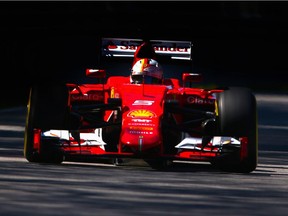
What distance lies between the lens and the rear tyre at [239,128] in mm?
13266

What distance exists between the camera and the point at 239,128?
13.3 metres

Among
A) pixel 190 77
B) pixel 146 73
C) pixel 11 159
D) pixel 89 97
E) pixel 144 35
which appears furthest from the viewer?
pixel 144 35

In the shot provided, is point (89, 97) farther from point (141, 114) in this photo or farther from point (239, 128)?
point (239, 128)

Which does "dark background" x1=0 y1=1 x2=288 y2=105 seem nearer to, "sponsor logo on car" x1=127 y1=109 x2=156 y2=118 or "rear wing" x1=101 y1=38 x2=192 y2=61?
"rear wing" x1=101 y1=38 x2=192 y2=61

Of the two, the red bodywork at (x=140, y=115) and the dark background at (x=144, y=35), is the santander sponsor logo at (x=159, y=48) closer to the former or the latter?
the red bodywork at (x=140, y=115)

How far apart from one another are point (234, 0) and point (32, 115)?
39.0 m

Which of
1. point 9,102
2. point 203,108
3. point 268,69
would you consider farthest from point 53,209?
point 268,69

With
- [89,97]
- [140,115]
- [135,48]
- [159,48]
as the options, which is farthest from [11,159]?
[159,48]

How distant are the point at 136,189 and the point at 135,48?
5.31m

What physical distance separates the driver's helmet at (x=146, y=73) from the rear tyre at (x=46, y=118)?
1.54 meters

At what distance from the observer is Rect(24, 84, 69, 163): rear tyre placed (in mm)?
13289


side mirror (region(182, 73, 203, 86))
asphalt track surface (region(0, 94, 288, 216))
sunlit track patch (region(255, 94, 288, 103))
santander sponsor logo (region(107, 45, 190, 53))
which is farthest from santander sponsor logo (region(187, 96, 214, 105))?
sunlit track patch (region(255, 94, 288, 103))

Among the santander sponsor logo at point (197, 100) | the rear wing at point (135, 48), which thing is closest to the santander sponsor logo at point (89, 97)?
the santander sponsor logo at point (197, 100)

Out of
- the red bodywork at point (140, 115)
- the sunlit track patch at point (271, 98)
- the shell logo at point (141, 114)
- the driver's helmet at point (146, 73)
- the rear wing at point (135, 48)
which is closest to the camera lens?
the red bodywork at point (140, 115)
